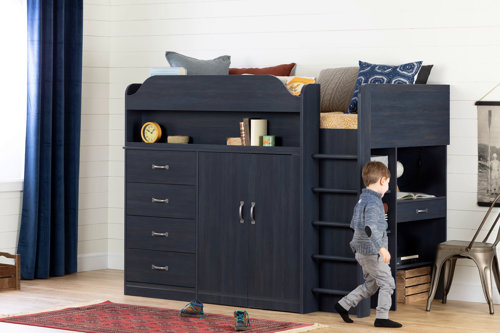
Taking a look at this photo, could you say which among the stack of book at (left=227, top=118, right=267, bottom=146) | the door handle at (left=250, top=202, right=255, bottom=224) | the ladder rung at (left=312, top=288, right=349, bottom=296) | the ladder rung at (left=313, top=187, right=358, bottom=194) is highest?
the stack of book at (left=227, top=118, right=267, bottom=146)

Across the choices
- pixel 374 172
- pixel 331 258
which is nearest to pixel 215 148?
pixel 331 258

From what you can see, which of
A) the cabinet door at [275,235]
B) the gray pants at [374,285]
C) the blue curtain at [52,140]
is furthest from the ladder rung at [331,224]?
the blue curtain at [52,140]

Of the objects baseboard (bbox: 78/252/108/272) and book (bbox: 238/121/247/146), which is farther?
baseboard (bbox: 78/252/108/272)

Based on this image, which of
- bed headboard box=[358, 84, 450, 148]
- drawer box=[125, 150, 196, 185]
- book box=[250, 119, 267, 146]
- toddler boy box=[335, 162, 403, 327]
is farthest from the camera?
drawer box=[125, 150, 196, 185]

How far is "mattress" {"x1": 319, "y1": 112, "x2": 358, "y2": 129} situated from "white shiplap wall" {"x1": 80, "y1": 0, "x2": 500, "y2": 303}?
33.2 inches

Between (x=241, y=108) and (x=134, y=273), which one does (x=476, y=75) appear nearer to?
(x=241, y=108)

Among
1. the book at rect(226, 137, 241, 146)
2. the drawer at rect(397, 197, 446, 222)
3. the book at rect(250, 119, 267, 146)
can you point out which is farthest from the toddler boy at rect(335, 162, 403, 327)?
the book at rect(226, 137, 241, 146)

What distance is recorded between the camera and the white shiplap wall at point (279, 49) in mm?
5637

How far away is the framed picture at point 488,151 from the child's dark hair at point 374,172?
0.99m

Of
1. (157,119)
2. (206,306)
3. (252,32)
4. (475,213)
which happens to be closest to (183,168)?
(157,119)

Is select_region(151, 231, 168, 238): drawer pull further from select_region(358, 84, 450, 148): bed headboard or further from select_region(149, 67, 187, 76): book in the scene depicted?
select_region(358, 84, 450, 148): bed headboard

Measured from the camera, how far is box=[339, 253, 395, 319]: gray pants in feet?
15.9

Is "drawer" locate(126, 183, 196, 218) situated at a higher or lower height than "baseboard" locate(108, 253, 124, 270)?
higher

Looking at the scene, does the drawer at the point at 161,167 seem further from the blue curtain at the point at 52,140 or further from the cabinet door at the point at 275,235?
the blue curtain at the point at 52,140
